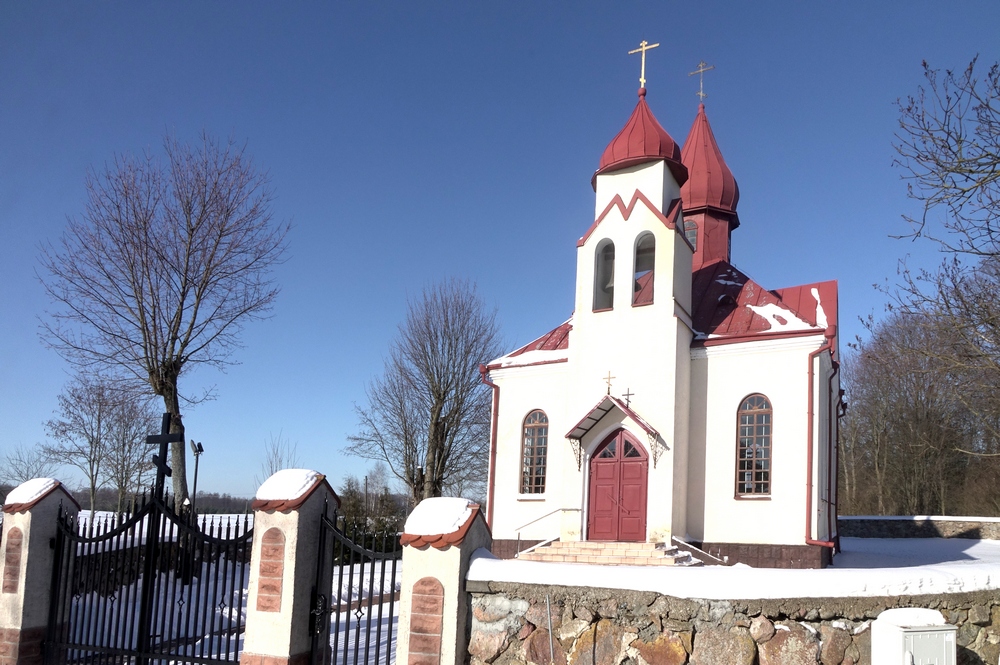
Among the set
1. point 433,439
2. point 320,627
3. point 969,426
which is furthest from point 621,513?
point 969,426

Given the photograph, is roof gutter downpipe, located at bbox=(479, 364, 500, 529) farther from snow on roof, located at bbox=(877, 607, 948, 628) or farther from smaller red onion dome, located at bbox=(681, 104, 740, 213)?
snow on roof, located at bbox=(877, 607, 948, 628)

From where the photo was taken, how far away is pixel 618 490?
52.7 feet

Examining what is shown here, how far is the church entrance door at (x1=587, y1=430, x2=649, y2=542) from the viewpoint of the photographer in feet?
51.9

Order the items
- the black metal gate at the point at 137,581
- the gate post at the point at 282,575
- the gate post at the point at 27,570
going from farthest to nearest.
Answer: the gate post at the point at 27,570
the black metal gate at the point at 137,581
the gate post at the point at 282,575

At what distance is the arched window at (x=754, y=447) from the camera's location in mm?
15492

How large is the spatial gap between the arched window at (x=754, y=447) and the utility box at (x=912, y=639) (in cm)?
1021

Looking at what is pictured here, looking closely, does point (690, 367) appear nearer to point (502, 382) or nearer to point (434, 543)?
point (502, 382)

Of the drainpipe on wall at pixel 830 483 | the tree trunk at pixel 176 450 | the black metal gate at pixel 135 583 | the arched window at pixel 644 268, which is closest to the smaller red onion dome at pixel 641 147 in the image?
the arched window at pixel 644 268

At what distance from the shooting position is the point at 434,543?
6.12 m

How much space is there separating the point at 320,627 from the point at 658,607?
294 cm

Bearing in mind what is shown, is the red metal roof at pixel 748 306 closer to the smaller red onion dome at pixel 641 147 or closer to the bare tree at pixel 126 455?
the smaller red onion dome at pixel 641 147

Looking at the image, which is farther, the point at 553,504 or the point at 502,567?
the point at 553,504

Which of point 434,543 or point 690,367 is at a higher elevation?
point 690,367

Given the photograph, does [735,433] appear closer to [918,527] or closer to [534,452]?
[534,452]
